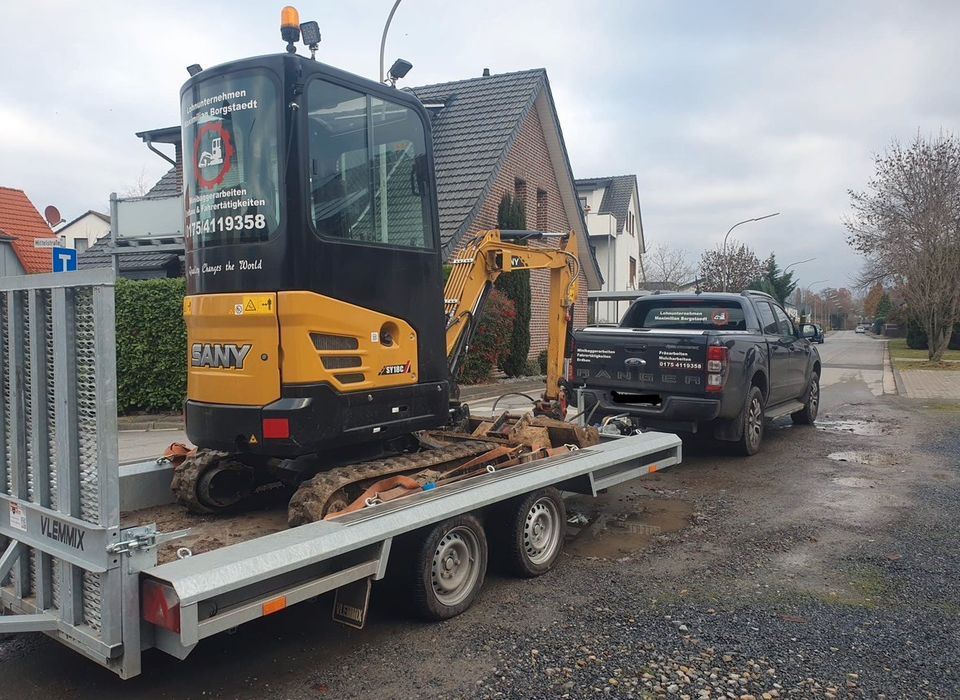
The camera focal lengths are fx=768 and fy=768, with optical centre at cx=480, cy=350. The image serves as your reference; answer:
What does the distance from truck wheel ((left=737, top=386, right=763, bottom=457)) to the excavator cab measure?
17.8 ft

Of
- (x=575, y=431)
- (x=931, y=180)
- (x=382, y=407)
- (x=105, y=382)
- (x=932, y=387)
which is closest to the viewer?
(x=105, y=382)

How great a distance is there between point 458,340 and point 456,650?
2.61 metres

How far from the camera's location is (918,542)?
595 centimetres

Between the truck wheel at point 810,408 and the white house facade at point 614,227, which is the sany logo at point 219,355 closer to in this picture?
the truck wheel at point 810,408

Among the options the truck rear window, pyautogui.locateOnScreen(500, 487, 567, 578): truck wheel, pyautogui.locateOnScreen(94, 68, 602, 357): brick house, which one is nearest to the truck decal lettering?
pyautogui.locateOnScreen(500, 487, 567, 578): truck wheel

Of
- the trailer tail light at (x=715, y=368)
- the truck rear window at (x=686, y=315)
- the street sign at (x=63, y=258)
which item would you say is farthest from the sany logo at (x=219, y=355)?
the truck rear window at (x=686, y=315)

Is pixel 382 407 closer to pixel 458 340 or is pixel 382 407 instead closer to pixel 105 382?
pixel 458 340

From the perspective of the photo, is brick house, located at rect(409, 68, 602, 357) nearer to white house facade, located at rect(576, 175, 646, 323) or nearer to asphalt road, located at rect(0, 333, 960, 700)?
asphalt road, located at rect(0, 333, 960, 700)

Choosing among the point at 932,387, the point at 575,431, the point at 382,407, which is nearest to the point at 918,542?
the point at 575,431

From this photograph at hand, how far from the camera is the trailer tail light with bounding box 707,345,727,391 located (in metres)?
8.25

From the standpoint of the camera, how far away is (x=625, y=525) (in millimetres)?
6445

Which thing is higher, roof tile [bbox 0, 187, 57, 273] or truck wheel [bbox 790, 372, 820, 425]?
roof tile [bbox 0, 187, 57, 273]

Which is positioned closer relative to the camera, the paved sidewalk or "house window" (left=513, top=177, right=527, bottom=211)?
the paved sidewalk

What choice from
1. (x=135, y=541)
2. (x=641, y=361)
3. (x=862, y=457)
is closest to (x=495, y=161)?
(x=641, y=361)
